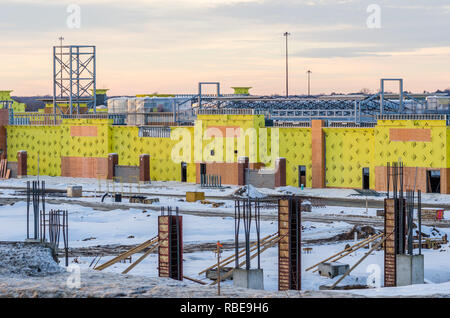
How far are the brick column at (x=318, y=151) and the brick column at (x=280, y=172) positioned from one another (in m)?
2.53

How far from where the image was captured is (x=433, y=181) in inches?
2835

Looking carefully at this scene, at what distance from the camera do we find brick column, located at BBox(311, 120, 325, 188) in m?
76.9

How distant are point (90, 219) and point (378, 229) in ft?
63.5

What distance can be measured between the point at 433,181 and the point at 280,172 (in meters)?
13.0

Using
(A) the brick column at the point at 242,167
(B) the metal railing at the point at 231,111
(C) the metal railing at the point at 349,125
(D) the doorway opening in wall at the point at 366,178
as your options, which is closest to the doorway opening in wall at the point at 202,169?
(A) the brick column at the point at 242,167

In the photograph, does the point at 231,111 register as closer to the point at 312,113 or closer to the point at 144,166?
the point at 312,113

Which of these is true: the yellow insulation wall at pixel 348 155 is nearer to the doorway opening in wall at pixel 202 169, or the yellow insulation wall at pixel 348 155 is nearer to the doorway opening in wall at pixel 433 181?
the doorway opening in wall at pixel 433 181

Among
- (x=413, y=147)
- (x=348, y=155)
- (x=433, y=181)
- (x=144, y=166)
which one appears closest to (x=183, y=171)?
(x=144, y=166)

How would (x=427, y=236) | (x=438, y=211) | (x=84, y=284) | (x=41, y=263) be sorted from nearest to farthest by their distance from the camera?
(x=84, y=284), (x=41, y=263), (x=427, y=236), (x=438, y=211)

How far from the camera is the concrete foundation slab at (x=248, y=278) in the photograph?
1499 inches
